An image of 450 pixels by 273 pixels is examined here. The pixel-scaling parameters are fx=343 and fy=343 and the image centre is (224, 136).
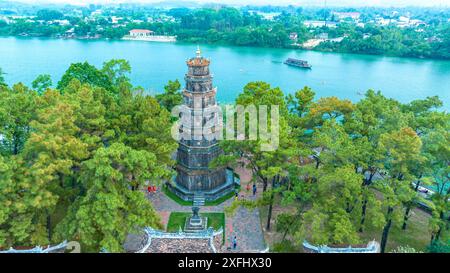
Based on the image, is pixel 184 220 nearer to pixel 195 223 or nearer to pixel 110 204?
pixel 195 223

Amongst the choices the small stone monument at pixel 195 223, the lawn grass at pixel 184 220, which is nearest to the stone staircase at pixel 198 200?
the lawn grass at pixel 184 220

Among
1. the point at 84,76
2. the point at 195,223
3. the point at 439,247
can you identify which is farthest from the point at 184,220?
the point at 84,76

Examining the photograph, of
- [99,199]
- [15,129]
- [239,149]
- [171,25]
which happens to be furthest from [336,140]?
[171,25]

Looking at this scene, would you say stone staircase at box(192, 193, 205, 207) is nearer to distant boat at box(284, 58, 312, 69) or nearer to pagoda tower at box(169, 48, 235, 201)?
pagoda tower at box(169, 48, 235, 201)

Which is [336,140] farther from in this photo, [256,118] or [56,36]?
[56,36]

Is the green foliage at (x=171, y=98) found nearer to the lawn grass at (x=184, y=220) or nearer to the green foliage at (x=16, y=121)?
the lawn grass at (x=184, y=220)
